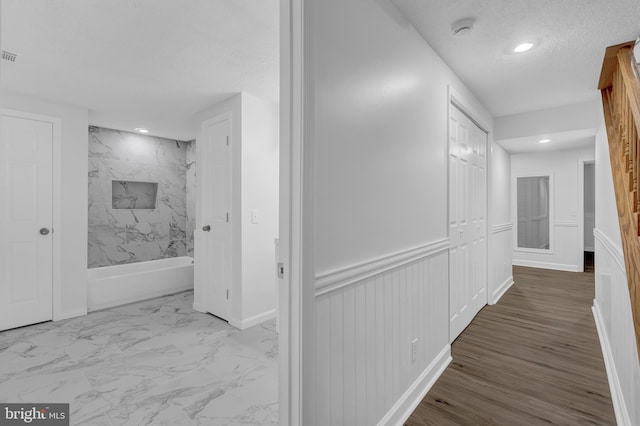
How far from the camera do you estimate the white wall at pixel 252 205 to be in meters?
3.25

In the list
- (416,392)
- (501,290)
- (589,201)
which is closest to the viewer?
(416,392)

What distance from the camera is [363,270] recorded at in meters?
1.53

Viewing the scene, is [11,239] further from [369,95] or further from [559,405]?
[559,405]

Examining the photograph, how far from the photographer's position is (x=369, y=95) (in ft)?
5.27

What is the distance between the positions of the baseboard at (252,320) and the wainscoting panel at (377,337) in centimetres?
183

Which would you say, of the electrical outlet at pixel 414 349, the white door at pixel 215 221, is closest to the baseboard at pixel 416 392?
the electrical outlet at pixel 414 349

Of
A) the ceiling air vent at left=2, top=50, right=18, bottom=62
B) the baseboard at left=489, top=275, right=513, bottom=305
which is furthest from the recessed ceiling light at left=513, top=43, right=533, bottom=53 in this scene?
the ceiling air vent at left=2, top=50, right=18, bottom=62

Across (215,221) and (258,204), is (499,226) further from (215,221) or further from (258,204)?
(215,221)

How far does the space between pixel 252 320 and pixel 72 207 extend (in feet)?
8.10

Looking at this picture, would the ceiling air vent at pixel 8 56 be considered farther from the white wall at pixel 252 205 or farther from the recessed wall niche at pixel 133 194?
the recessed wall niche at pixel 133 194

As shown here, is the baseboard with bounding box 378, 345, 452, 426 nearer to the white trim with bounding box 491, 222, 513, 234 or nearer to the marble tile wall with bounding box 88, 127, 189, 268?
the white trim with bounding box 491, 222, 513, 234

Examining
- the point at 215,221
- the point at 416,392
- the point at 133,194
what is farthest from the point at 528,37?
the point at 133,194

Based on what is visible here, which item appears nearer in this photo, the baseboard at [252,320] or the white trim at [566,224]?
the baseboard at [252,320]

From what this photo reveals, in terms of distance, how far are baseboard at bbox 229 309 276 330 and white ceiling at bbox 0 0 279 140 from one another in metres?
2.37
